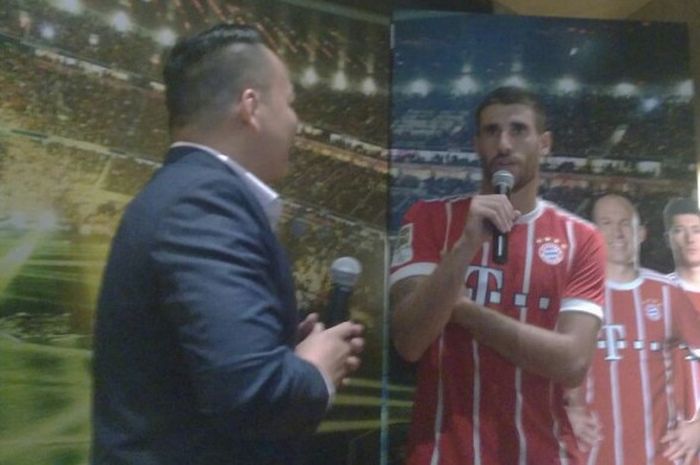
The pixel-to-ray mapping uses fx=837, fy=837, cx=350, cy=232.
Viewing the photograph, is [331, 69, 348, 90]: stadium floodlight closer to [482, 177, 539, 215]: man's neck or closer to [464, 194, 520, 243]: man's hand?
[482, 177, 539, 215]: man's neck

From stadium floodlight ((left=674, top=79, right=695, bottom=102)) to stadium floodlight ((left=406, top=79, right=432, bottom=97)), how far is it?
74cm

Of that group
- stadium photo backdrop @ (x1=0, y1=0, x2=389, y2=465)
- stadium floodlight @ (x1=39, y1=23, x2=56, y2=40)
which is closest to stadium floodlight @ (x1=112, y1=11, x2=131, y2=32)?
stadium photo backdrop @ (x1=0, y1=0, x2=389, y2=465)

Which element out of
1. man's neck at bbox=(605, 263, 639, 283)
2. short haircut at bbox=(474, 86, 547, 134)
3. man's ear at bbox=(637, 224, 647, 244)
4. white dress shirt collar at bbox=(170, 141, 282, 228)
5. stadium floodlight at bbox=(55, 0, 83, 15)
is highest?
stadium floodlight at bbox=(55, 0, 83, 15)

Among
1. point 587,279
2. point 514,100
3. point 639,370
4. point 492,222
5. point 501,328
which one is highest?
point 514,100

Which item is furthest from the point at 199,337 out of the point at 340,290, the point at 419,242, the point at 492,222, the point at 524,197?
the point at 524,197

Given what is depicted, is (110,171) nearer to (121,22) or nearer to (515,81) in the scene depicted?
(121,22)

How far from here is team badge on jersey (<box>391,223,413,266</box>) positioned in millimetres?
2230

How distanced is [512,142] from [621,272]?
1.58ft

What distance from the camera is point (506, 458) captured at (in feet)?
6.90

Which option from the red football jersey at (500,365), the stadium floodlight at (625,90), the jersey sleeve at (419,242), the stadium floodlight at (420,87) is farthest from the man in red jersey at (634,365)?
the stadium floodlight at (420,87)

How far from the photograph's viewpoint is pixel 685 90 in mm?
2482

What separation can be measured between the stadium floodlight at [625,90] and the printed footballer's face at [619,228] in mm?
317

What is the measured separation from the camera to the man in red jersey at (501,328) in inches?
81.9

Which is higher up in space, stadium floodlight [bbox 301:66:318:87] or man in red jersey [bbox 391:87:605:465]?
stadium floodlight [bbox 301:66:318:87]
